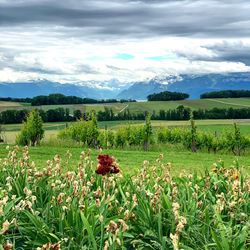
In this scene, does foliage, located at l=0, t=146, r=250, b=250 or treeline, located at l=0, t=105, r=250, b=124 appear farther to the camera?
treeline, located at l=0, t=105, r=250, b=124

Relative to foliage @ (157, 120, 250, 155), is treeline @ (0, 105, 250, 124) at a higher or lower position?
higher

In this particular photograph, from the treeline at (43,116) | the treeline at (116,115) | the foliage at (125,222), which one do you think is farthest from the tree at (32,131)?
the treeline at (43,116)

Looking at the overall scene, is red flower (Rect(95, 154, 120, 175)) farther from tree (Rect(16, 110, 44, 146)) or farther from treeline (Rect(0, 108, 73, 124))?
treeline (Rect(0, 108, 73, 124))

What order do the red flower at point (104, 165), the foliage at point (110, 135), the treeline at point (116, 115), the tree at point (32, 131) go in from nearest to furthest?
the red flower at point (104, 165) → the tree at point (32, 131) → the foliage at point (110, 135) → the treeline at point (116, 115)

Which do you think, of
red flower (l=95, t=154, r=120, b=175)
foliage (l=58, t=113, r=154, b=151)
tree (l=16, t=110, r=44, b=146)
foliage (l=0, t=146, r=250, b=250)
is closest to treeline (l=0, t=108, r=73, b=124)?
tree (l=16, t=110, r=44, b=146)

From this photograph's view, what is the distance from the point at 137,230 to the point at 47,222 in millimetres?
1007

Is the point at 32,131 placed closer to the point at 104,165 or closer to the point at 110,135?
→ the point at 110,135

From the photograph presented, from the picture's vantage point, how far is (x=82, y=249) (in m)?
3.03

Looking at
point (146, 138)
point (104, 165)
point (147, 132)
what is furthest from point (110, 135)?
point (104, 165)

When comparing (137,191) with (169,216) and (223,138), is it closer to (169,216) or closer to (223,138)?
(169,216)

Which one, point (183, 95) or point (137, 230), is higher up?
point (183, 95)

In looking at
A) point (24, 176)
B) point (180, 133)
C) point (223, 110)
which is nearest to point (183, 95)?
point (223, 110)

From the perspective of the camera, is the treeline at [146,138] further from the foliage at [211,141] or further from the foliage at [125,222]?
the foliage at [125,222]

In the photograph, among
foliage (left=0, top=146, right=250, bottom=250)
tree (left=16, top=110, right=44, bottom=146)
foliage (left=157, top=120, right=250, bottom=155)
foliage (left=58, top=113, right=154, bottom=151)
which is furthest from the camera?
foliage (left=157, top=120, right=250, bottom=155)
